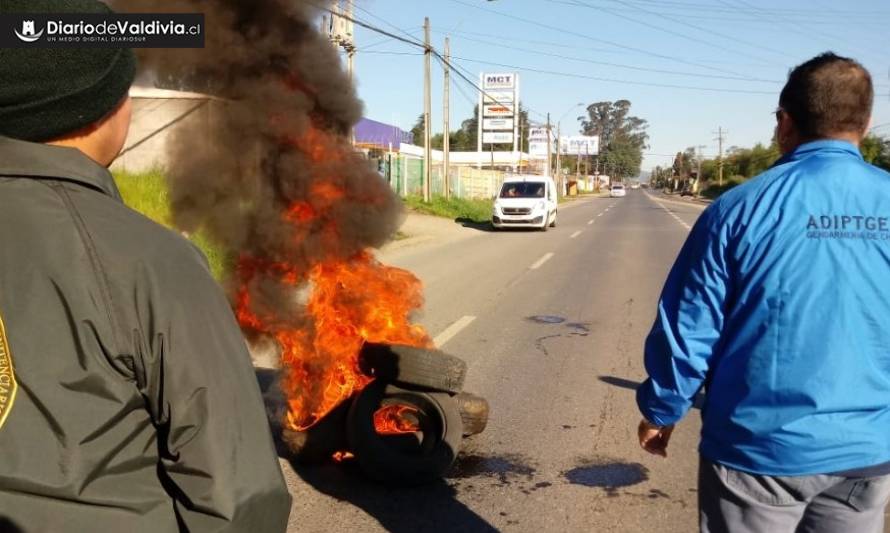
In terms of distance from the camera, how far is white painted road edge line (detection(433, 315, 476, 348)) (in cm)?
789

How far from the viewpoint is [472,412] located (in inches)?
193

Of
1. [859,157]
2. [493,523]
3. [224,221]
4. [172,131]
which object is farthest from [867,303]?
[172,131]

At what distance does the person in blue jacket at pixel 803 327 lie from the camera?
1881 millimetres

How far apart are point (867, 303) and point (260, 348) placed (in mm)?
4154

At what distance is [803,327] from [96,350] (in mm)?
1672

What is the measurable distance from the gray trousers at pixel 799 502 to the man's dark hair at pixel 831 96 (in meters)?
0.95

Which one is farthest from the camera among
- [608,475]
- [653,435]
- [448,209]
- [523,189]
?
[448,209]

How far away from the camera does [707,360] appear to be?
205cm

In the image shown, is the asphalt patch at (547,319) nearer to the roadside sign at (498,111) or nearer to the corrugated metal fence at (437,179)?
the corrugated metal fence at (437,179)

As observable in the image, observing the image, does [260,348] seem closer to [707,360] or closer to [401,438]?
[401,438]

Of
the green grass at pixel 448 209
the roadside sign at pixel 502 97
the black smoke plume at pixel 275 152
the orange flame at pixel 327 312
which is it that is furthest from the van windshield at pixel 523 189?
the roadside sign at pixel 502 97

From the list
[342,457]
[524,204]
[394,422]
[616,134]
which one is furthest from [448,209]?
[616,134]

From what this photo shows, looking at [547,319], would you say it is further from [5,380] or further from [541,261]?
[5,380]

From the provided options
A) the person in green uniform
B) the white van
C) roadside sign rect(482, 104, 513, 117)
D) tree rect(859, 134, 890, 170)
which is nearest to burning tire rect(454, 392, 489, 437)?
the person in green uniform
